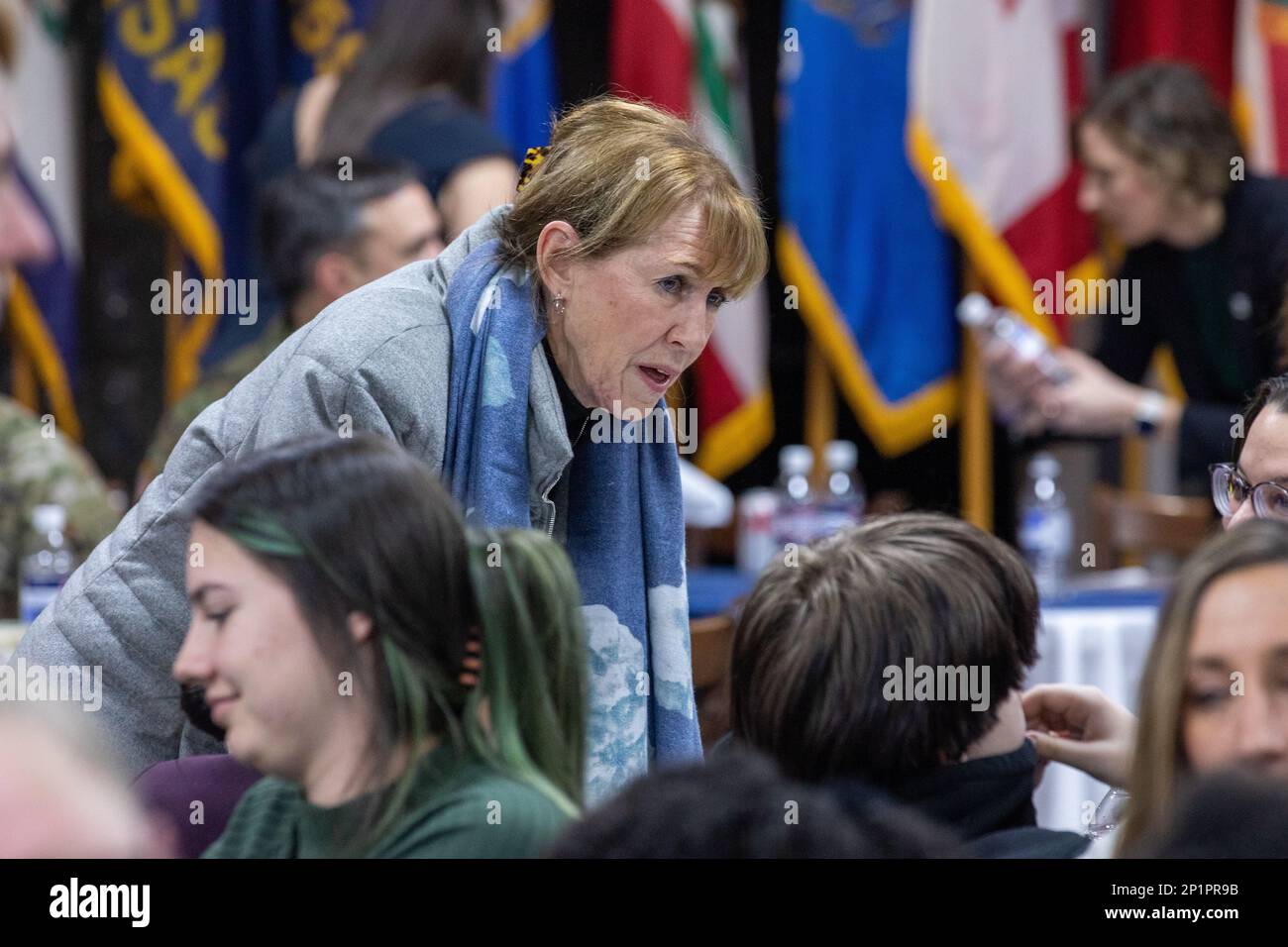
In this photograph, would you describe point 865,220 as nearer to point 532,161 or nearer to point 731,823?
point 532,161

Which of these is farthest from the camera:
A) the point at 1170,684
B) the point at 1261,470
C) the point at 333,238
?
the point at 333,238

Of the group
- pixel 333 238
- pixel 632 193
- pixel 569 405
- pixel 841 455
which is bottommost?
pixel 569 405

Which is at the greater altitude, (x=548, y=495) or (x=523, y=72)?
(x=523, y=72)

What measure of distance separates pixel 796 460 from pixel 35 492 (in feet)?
7.43

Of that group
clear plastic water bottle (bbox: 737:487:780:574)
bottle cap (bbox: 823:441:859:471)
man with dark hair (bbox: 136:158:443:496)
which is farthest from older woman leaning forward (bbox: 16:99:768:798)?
bottle cap (bbox: 823:441:859:471)

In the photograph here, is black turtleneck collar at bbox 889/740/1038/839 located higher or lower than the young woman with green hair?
lower

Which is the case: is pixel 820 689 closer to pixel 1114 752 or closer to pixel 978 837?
pixel 978 837

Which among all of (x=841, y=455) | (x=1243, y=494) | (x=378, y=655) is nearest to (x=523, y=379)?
(x=378, y=655)

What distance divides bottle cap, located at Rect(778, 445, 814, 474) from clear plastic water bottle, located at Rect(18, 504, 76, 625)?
220cm

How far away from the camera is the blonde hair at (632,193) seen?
2.12m

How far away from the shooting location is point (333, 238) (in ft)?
11.7

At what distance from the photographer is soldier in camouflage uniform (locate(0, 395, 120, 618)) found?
145 inches

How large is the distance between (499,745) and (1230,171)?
3.04 metres

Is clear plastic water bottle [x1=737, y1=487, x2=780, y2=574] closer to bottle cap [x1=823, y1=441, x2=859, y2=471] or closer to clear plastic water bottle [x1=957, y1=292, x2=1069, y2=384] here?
bottle cap [x1=823, y1=441, x2=859, y2=471]
